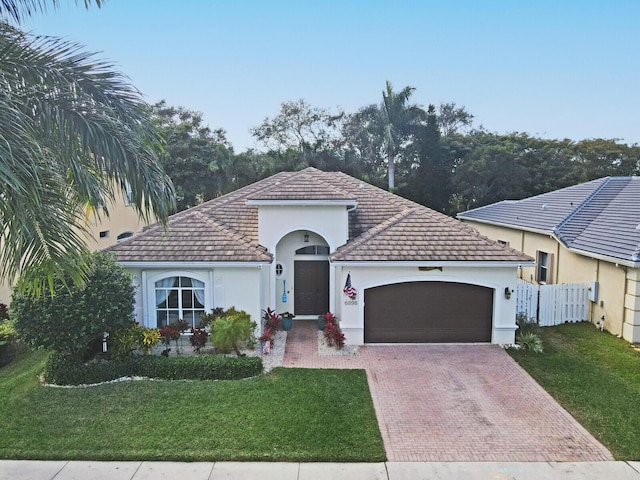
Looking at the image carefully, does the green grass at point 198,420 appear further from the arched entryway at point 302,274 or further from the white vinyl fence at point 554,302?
the white vinyl fence at point 554,302

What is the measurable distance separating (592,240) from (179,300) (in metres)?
15.2

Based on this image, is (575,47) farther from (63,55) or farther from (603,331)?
(63,55)

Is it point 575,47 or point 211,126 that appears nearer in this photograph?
A: point 575,47

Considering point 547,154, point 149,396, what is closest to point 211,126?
point 547,154

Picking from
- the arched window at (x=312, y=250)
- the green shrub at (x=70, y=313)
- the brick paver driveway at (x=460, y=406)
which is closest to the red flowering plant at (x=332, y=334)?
the brick paver driveway at (x=460, y=406)

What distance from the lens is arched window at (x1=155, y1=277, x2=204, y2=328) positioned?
46.5 feet

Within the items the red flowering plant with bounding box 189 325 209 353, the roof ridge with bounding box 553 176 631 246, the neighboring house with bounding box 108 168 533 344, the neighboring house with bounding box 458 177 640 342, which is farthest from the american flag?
the roof ridge with bounding box 553 176 631 246

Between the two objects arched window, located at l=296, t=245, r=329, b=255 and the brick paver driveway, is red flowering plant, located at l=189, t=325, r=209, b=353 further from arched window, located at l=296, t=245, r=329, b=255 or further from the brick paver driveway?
arched window, located at l=296, t=245, r=329, b=255

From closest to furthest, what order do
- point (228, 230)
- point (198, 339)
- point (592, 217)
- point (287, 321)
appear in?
point (198, 339)
point (228, 230)
point (287, 321)
point (592, 217)

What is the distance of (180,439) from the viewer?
326 inches

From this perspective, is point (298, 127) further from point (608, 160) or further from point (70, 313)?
Result: point (70, 313)

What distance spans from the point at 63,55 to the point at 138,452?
712 cm

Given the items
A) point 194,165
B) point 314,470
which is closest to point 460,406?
point 314,470

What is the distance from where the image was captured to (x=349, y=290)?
1388 centimetres
